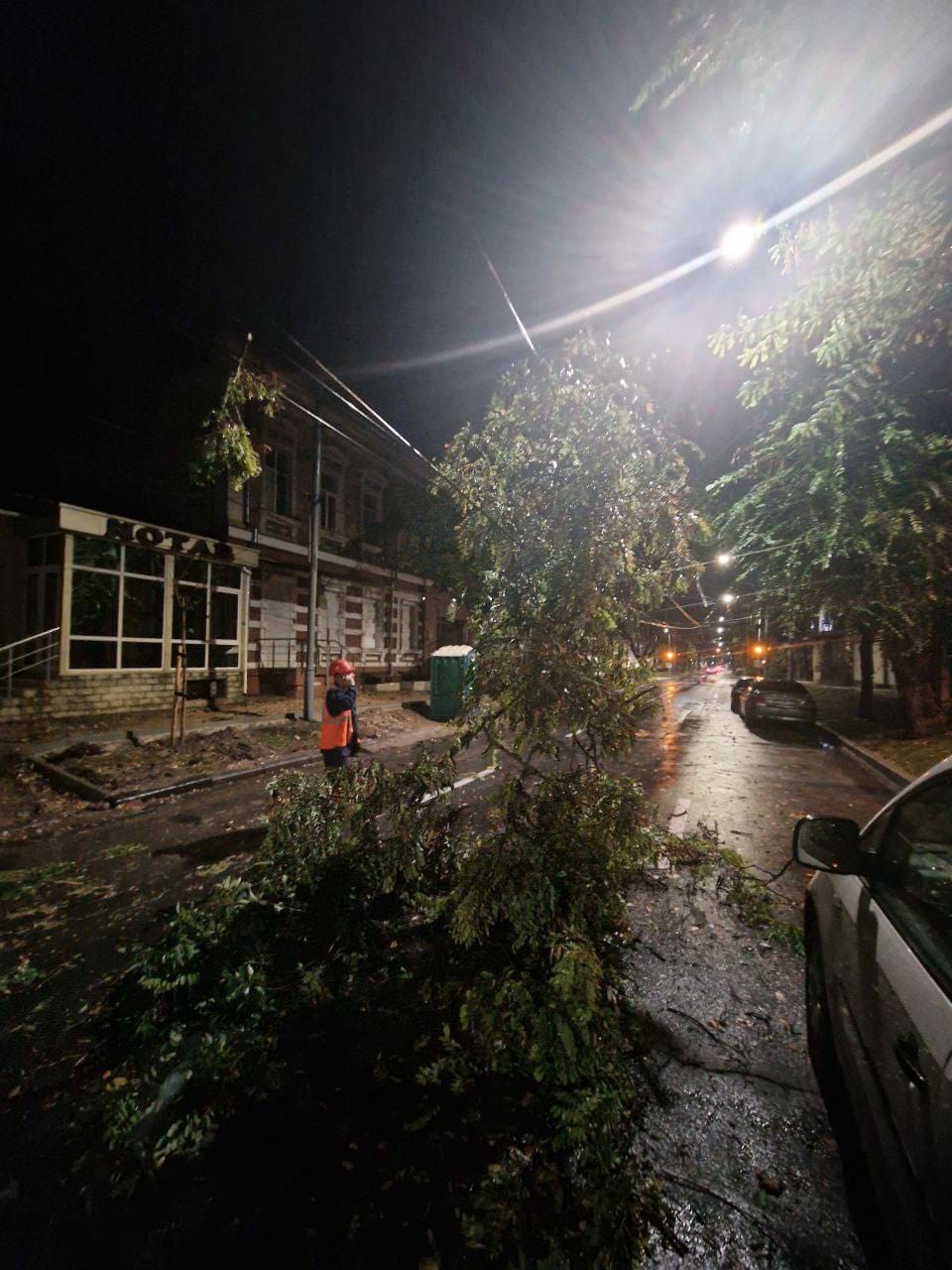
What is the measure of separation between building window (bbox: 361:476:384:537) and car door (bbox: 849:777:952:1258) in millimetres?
20958

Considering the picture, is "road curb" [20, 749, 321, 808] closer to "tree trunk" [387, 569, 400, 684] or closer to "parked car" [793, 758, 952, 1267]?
"parked car" [793, 758, 952, 1267]

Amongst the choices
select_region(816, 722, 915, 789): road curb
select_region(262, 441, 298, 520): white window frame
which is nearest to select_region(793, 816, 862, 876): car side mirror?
select_region(816, 722, 915, 789): road curb

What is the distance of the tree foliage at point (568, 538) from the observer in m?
3.27

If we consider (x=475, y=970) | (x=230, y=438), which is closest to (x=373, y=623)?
(x=230, y=438)

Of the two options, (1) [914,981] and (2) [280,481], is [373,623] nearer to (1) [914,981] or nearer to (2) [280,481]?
(2) [280,481]

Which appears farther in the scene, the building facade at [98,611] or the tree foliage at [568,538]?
the building facade at [98,611]

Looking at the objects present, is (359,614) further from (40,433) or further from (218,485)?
(40,433)

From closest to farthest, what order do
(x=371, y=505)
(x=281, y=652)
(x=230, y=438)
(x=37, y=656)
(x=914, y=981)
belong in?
(x=914, y=981) < (x=230, y=438) < (x=37, y=656) < (x=281, y=652) < (x=371, y=505)

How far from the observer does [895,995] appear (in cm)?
173

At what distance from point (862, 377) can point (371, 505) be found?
64.5ft

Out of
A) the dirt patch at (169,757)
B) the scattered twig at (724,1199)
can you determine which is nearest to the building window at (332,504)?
the dirt patch at (169,757)

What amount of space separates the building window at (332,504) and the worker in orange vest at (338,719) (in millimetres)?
14323

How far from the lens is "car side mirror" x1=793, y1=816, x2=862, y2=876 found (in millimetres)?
2186

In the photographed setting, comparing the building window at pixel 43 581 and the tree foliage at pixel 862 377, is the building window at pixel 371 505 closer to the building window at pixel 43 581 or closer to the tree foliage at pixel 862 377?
the building window at pixel 43 581
